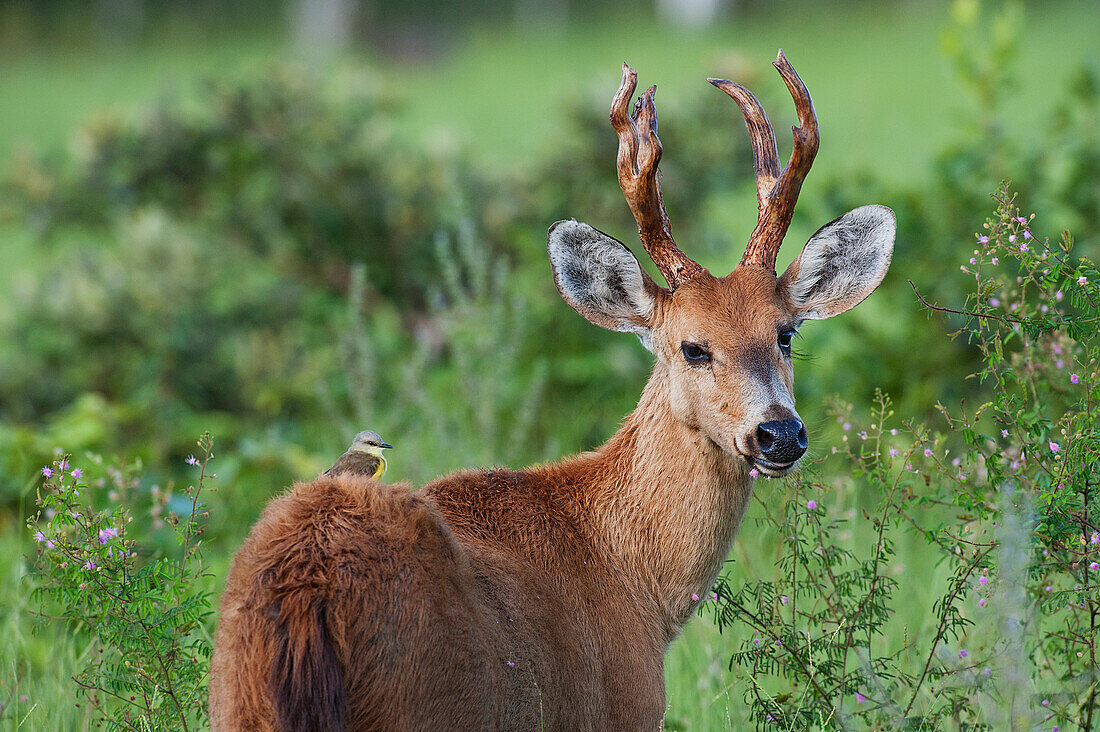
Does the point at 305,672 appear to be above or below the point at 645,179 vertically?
below

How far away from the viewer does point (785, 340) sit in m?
4.11

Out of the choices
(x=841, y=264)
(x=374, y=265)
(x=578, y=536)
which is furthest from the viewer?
(x=374, y=265)

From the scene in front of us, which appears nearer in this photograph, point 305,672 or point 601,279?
point 305,672

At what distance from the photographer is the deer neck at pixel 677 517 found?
3961mm

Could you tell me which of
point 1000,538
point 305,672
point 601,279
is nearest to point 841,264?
point 601,279

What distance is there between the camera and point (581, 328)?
8.27 meters

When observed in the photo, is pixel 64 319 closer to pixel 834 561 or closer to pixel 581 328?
pixel 581 328

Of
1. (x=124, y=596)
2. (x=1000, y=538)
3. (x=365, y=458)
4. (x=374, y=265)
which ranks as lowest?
(x=374, y=265)

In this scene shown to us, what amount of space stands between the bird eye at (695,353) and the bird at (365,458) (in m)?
1.38

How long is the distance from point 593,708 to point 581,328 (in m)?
4.98

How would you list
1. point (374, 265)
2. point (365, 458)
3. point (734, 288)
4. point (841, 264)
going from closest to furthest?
point (734, 288) → point (841, 264) → point (365, 458) → point (374, 265)

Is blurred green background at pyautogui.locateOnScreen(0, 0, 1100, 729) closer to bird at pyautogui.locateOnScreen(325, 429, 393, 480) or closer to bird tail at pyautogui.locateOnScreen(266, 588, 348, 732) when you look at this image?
bird at pyautogui.locateOnScreen(325, 429, 393, 480)

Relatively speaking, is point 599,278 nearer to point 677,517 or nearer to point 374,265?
point 677,517

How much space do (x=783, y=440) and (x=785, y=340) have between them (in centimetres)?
59
